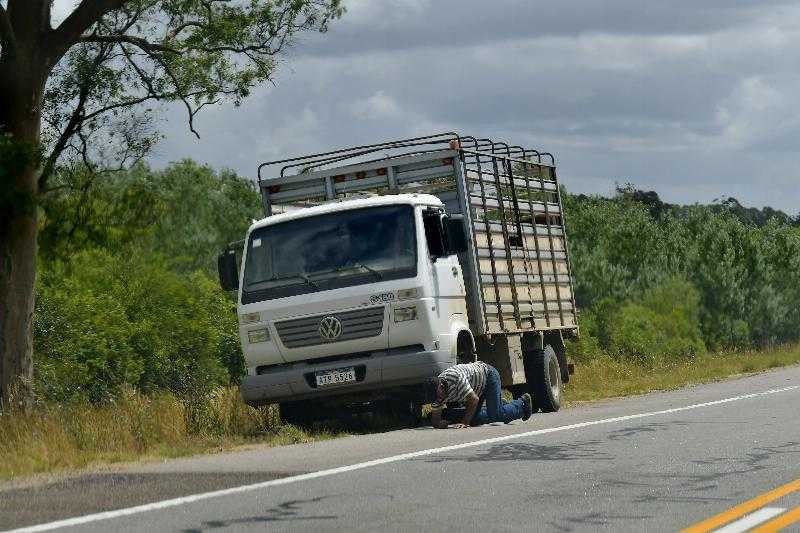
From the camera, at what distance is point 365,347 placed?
16594 millimetres

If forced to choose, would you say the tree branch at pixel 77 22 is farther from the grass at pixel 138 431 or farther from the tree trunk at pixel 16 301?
the grass at pixel 138 431

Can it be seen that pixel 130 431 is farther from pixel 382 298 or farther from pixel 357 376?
pixel 382 298

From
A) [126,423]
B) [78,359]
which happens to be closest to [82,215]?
[126,423]

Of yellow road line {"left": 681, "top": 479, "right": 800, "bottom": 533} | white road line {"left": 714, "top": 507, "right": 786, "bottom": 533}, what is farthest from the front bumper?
white road line {"left": 714, "top": 507, "right": 786, "bottom": 533}

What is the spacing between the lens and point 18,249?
57.1 ft

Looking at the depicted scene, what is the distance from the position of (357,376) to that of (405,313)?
0.86m

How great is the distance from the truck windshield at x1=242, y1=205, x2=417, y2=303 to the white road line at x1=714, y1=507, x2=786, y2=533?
7515 mm

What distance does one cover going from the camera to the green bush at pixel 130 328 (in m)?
28.4

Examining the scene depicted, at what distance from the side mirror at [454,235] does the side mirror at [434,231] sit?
8 centimetres

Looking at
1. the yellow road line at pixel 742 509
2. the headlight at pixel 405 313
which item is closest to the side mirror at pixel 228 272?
the headlight at pixel 405 313

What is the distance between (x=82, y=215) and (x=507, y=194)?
546 centimetres

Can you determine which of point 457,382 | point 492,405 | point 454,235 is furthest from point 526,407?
point 454,235

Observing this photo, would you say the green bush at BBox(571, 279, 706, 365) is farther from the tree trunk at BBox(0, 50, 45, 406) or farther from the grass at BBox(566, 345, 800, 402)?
the tree trunk at BBox(0, 50, 45, 406)

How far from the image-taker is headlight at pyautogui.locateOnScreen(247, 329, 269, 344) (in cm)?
1680
